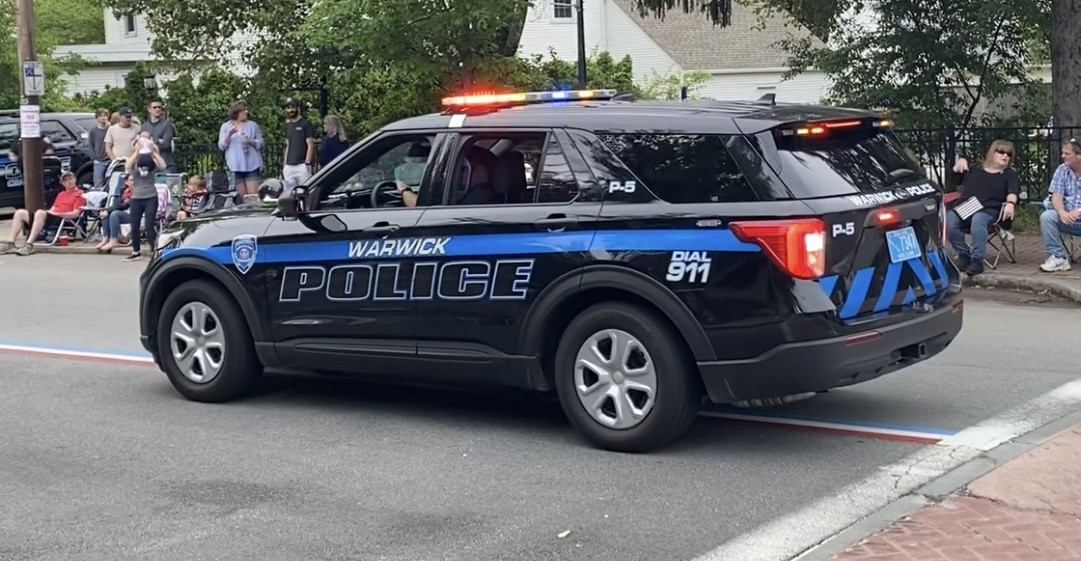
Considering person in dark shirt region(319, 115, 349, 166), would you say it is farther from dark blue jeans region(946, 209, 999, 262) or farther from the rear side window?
the rear side window

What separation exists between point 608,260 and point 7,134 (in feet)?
61.8

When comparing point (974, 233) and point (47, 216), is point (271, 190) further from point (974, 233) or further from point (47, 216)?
point (47, 216)

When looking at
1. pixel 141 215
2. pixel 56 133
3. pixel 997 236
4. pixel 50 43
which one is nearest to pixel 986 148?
pixel 997 236

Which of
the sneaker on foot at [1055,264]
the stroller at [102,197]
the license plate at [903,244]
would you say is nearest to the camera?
the license plate at [903,244]

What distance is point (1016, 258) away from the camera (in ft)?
46.5

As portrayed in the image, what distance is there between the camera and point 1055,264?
13.1 meters

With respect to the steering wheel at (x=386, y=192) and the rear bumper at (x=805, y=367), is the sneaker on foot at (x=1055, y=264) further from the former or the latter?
the steering wheel at (x=386, y=192)

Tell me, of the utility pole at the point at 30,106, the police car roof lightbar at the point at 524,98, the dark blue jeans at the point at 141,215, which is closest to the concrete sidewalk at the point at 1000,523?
the police car roof lightbar at the point at 524,98

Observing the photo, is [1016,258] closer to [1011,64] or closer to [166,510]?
[1011,64]

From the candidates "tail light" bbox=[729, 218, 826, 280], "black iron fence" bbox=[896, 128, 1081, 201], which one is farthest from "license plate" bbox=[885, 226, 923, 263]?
"black iron fence" bbox=[896, 128, 1081, 201]

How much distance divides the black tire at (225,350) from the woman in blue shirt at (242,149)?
10211 millimetres

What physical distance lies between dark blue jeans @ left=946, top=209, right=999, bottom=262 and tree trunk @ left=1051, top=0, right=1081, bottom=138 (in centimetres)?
392

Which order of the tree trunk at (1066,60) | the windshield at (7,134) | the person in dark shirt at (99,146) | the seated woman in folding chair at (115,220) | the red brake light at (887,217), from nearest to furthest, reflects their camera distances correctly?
the red brake light at (887,217) < the tree trunk at (1066,60) < the seated woman in folding chair at (115,220) < the person in dark shirt at (99,146) < the windshield at (7,134)

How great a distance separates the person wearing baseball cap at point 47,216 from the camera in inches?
749
